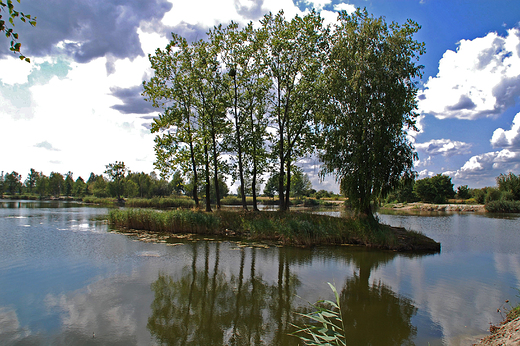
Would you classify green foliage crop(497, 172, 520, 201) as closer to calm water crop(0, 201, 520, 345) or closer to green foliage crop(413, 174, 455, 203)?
green foliage crop(413, 174, 455, 203)

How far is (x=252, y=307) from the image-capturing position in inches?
290

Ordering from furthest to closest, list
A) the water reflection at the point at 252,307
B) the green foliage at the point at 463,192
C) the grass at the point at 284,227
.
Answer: the green foliage at the point at 463,192 → the grass at the point at 284,227 → the water reflection at the point at 252,307

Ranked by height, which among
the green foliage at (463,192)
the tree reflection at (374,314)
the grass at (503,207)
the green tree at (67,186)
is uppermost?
the green tree at (67,186)

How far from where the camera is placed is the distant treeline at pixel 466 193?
47.4m

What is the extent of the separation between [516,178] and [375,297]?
201 feet

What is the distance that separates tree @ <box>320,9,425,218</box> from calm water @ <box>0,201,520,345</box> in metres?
4.40

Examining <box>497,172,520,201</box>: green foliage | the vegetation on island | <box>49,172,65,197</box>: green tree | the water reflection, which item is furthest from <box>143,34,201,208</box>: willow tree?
<box>49,172,65,197</box>: green tree

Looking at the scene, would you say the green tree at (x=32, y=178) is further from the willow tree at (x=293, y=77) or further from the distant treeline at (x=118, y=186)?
the willow tree at (x=293, y=77)

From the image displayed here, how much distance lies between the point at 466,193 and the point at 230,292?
83066 mm

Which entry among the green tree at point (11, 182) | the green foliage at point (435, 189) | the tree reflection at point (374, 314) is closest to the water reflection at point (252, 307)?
the tree reflection at point (374, 314)

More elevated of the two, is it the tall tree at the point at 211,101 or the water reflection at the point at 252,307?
the tall tree at the point at 211,101

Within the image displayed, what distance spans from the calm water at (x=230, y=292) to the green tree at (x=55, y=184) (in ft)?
313

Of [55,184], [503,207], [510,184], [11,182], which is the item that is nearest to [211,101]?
[503,207]

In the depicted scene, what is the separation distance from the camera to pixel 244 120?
24094 mm
